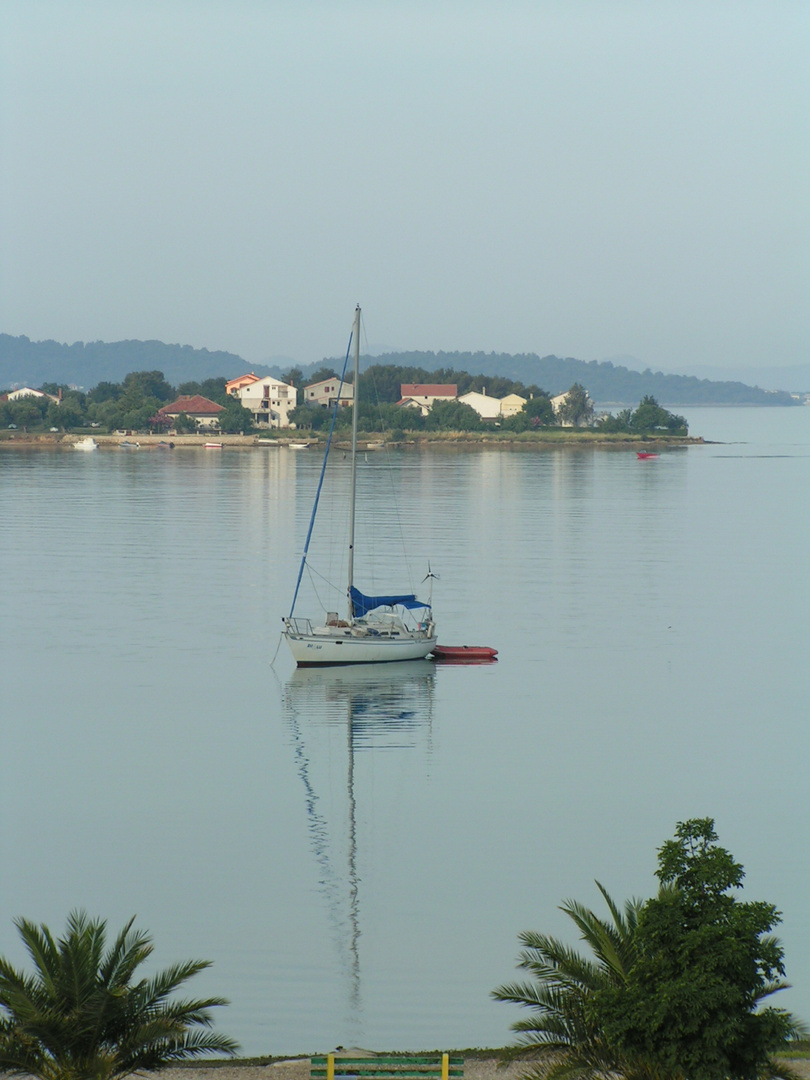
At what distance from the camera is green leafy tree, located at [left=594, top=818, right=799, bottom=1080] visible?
860cm

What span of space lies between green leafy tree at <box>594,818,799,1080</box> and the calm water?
14.9 ft

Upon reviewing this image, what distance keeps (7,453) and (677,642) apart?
10922 centimetres

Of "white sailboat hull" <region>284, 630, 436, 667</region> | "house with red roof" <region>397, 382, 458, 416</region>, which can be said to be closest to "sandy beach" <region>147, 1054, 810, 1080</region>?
"white sailboat hull" <region>284, 630, 436, 667</region>

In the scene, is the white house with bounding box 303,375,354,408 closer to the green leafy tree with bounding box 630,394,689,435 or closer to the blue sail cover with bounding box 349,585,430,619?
the green leafy tree with bounding box 630,394,689,435

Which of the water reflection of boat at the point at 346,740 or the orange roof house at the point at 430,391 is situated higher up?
the orange roof house at the point at 430,391

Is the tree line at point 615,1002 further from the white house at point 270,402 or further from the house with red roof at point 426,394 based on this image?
the house with red roof at point 426,394

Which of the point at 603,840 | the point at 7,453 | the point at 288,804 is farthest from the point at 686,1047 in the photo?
the point at 7,453

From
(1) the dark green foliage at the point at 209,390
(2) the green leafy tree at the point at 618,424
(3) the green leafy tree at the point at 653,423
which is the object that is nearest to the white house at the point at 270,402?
(1) the dark green foliage at the point at 209,390

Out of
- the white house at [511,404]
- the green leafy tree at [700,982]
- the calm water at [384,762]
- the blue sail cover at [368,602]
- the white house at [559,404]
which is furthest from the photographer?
the white house at [511,404]

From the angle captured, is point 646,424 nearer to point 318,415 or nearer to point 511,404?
point 511,404

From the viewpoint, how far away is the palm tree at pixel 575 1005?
9664 mm

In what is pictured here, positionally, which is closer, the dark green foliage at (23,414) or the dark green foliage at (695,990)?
the dark green foliage at (695,990)

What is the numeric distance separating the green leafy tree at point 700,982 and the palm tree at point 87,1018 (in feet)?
11.0

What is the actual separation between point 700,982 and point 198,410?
157 metres
